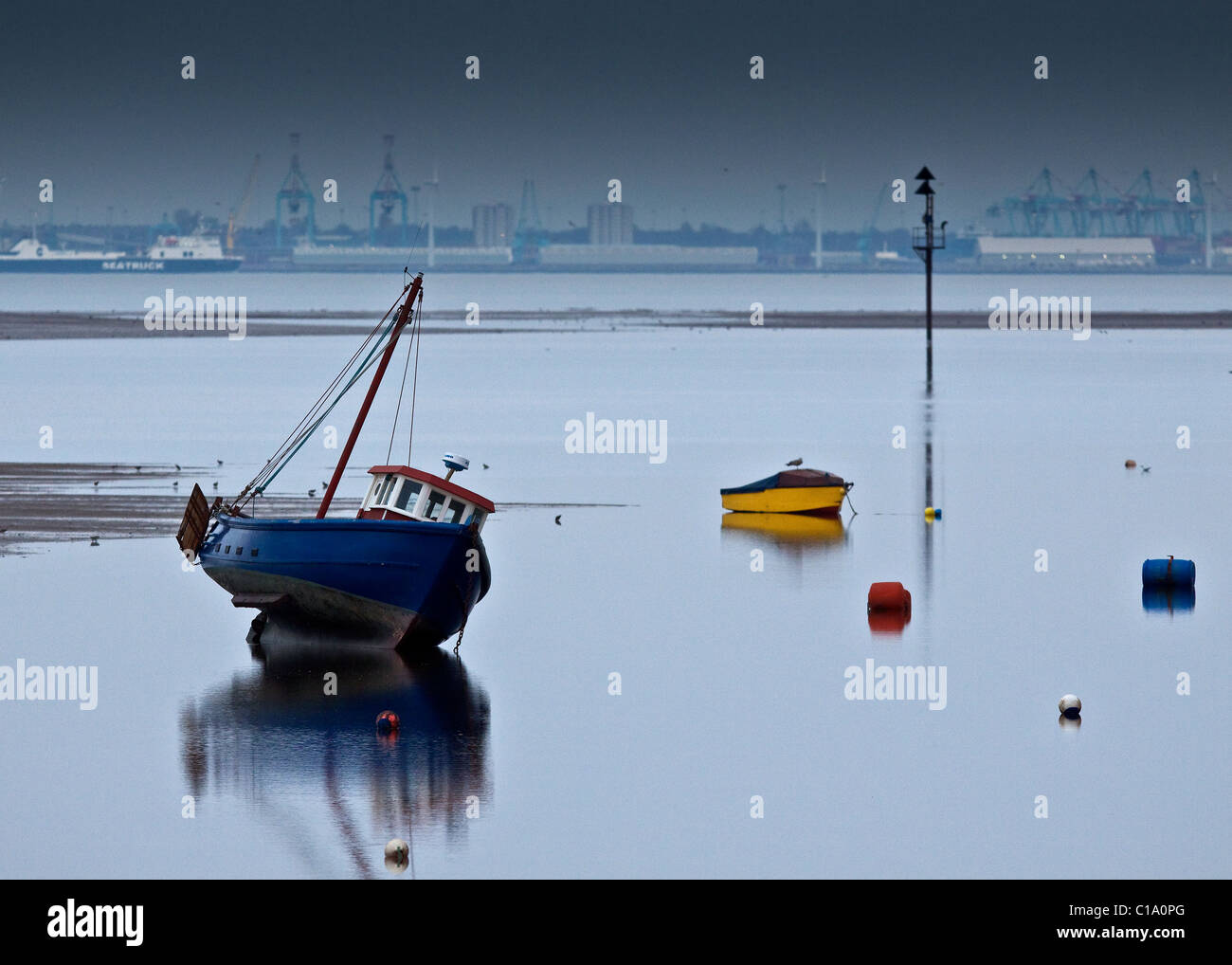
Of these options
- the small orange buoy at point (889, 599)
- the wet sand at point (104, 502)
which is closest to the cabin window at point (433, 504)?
the small orange buoy at point (889, 599)

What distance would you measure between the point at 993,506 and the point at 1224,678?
23.6 meters

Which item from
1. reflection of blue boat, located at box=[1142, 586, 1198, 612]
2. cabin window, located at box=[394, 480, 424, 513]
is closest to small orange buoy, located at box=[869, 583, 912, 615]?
reflection of blue boat, located at box=[1142, 586, 1198, 612]

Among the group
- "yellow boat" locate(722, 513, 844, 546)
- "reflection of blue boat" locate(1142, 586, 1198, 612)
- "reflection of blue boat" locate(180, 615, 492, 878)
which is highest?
"yellow boat" locate(722, 513, 844, 546)

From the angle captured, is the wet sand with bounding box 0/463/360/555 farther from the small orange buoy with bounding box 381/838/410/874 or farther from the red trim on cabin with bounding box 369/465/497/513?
the small orange buoy with bounding box 381/838/410/874

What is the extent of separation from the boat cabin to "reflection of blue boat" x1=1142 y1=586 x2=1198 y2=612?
14486 millimetres

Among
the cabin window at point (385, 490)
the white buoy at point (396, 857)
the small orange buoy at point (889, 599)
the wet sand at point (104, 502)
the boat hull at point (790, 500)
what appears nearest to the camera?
the white buoy at point (396, 857)

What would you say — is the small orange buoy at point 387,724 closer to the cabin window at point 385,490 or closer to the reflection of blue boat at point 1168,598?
the cabin window at point 385,490

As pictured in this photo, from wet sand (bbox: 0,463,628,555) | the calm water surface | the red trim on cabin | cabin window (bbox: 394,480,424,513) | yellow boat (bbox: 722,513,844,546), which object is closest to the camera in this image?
the calm water surface

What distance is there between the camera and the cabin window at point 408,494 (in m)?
35.1

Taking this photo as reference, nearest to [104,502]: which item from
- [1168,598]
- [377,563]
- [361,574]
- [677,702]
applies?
[361,574]

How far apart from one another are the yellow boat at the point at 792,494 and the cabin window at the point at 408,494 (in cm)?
2085

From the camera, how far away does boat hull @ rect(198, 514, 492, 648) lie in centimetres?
3391

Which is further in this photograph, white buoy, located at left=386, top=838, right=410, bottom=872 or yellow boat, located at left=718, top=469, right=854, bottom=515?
yellow boat, located at left=718, top=469, right=854, bottom=515

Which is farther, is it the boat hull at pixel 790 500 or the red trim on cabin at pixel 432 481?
the boat hull at pixel 790 500
